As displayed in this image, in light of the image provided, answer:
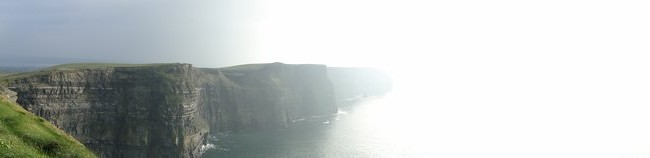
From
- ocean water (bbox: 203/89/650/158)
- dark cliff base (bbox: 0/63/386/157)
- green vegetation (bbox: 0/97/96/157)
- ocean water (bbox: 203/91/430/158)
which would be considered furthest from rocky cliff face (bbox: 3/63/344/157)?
green vegetation (bbox: 0/97/96/157)

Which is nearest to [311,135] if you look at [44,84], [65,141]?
[44,84]

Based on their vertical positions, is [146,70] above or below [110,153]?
above

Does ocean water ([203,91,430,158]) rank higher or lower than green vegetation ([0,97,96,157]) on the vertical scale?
lower

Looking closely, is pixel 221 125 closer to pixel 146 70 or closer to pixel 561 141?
pixel 146 70

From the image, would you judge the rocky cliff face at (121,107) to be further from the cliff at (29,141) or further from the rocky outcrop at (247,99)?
the cliff at (29,141)

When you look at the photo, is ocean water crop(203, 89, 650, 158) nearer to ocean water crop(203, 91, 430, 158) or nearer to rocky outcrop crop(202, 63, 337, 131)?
ocean water crop(203, 91, 430, 158)

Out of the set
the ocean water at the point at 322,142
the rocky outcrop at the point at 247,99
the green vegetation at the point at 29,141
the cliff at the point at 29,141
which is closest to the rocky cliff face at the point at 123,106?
the ocean water at the point at 322,142

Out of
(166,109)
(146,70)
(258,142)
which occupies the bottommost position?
(258,142)

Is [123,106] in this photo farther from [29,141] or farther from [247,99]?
[29,141]

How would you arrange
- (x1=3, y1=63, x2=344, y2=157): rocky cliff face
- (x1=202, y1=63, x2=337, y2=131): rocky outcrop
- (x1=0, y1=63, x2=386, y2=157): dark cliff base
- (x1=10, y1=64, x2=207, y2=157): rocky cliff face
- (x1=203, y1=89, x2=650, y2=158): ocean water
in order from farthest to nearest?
(x1=202, y1=63, x2=337, y2=131): rocky outcrop, (x1=203, y1=89, x2=650, y2=158): ocean water, (x1=10, y1=64, x2=207, y2=157): rocky cliff face, (x1=3, y1=63, x2=344, y2=157): rocky cliff face, (x1=0, y1=63, x2=386, y2=157): dark cliff base
